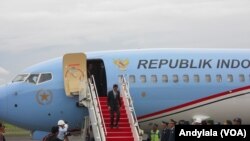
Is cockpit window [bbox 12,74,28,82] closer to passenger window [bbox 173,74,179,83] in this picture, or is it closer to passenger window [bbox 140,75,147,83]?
passenger window [bbox 140,75,147,83]

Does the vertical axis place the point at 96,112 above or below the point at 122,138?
above

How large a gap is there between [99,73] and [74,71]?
77.3 inches

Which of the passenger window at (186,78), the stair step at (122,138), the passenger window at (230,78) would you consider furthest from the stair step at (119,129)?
the passenger window at (230,78)

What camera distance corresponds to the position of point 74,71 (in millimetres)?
22625

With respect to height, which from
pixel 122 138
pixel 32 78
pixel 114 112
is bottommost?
pixel 122 138

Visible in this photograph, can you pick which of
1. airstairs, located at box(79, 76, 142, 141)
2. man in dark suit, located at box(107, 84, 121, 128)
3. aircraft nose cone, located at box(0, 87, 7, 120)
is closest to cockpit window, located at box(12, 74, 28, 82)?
aircraft nose cone, located at box(0, 87, 7, 120)

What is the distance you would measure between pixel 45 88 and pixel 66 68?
1.38m

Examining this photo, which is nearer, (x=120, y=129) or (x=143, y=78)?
(x=120, y=129)

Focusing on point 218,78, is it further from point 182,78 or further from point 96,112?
point 96,112

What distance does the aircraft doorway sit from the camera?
78.2 ft

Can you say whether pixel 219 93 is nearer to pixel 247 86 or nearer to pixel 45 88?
pixel 247 86

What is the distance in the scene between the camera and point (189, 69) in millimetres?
23938

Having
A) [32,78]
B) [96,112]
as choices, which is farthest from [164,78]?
[32,78]

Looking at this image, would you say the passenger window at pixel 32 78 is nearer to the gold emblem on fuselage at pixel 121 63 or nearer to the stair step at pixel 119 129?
the gold emblem on fuselage at pixel 121 63
